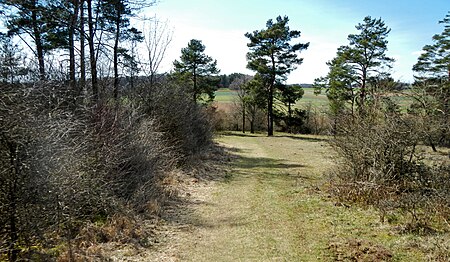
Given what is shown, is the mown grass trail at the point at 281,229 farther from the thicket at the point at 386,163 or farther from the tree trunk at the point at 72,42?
the tree trunk at the point at 72,42

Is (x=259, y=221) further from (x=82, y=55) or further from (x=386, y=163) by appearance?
(x=82, y=55)

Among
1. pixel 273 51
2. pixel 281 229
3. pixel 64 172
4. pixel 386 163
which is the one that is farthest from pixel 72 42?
pixel 273 51

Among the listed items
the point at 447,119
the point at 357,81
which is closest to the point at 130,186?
the point at 447,119

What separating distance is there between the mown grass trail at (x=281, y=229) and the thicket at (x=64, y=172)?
1.18 metres

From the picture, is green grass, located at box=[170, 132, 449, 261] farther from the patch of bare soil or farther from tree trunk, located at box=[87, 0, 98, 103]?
tree trunk, located at box=[87, 0, 98, 103]

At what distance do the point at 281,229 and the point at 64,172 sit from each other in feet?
Answer: 14.1

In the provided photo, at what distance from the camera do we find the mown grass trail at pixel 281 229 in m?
5.60

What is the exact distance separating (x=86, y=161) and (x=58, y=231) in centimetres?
128

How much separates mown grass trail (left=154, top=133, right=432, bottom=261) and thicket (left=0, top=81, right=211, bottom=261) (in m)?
1.18

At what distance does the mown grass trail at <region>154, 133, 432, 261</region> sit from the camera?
5.60 metres

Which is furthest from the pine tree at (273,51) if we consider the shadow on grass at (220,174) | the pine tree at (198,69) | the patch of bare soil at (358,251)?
the patch of bare soil at (358,251)

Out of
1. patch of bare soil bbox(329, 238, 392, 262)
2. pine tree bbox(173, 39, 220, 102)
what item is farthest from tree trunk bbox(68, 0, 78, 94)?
pine tree bbox(173, 39, 220, 102)

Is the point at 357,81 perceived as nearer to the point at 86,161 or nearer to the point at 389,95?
the point at 389,95

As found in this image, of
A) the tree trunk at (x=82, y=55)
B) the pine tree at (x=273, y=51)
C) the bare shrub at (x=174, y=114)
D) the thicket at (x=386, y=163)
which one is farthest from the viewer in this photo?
the pine tree at (x=273, y=51)
